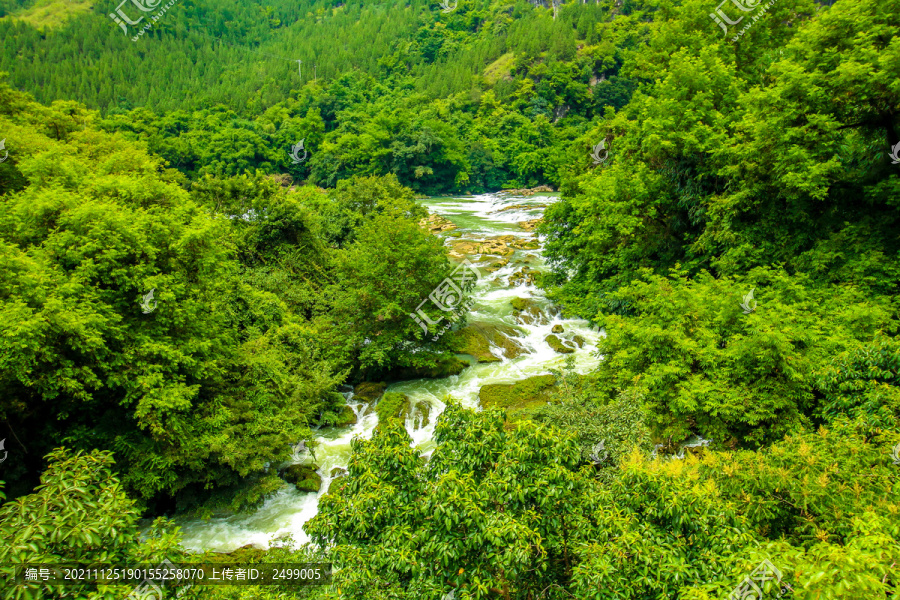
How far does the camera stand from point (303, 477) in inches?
537

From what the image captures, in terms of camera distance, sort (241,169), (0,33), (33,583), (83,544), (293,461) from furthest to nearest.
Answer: (0,33) < (241,169) < (293,461) < (83,544) < (33,583)

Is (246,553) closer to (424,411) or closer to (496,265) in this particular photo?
(424,411)

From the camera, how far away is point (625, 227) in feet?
54.3

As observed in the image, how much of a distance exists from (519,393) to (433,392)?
3.35 metres

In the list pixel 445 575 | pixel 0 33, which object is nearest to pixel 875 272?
pixel 445 575

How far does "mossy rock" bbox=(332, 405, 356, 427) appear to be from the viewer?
16000 mm

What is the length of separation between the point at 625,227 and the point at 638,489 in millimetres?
12681

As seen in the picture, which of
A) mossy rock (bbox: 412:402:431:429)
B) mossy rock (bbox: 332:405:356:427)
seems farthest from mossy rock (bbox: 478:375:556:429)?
mossy rock (bbox: 332:405:356:427)

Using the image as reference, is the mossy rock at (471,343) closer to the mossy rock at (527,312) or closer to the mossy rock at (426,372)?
the mossy rock at (426,372)

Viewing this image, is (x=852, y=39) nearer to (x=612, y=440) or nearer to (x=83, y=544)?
(x=612, y=440)

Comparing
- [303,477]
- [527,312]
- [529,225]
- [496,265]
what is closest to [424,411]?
[303,477]

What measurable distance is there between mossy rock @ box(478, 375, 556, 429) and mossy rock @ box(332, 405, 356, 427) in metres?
4.54

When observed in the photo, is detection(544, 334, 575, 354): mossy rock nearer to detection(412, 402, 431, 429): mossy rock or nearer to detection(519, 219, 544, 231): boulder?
detection(412, 402, 431, 429): mossy rock

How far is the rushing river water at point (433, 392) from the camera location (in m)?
12.0
